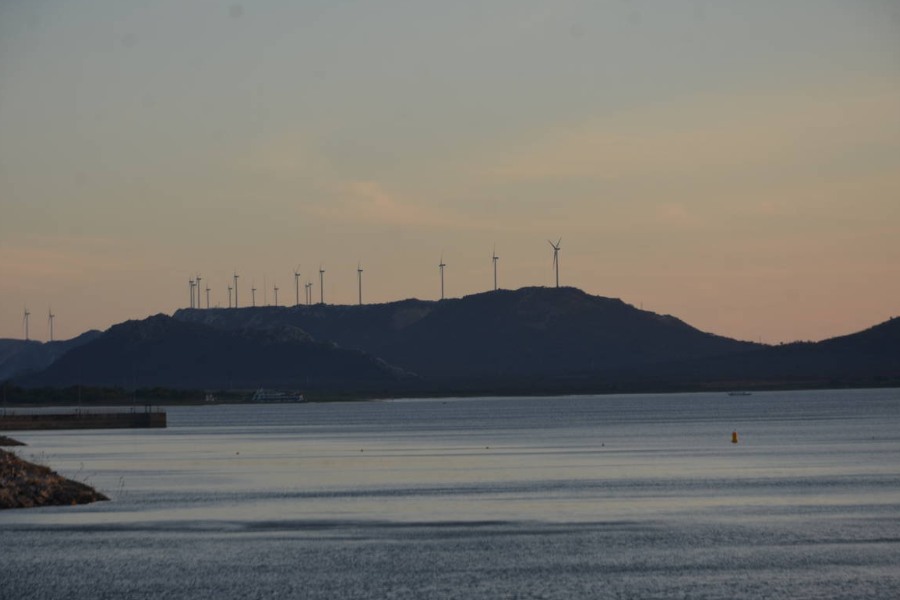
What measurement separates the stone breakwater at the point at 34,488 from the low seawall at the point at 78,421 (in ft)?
375

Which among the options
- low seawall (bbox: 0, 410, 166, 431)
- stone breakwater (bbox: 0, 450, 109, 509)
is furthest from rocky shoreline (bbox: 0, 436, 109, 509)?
low seawall (bbox: 0, 410, 166, 431)

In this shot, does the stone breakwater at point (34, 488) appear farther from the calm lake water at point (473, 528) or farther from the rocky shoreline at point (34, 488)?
the calm lake water at point (473, 528)

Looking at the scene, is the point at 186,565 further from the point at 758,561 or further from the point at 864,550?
the point at 864,550

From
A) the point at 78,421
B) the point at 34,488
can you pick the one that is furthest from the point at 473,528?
the point at 78,421

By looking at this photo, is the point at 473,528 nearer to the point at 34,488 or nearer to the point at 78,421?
the point at 34,488

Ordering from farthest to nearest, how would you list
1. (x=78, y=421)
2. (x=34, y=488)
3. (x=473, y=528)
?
(x=78, y=421)
(x=34, y=488)
(x=473, y=528)

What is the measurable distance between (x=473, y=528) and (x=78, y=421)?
143 meters

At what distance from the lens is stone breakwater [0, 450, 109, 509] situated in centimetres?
7169

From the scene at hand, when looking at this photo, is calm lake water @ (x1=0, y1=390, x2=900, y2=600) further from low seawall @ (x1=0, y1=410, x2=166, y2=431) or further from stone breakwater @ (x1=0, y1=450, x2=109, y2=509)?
low seawall @ (x1=0, y1=410, x2=166, y2=431)

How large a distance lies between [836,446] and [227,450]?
51.9 m

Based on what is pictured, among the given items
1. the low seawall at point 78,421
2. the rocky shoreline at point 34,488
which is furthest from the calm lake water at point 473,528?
the low seawall at point 78,421

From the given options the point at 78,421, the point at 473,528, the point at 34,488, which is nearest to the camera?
the point at 473,528

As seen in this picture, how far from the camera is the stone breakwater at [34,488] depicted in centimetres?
7169

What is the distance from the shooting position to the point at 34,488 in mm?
72938
